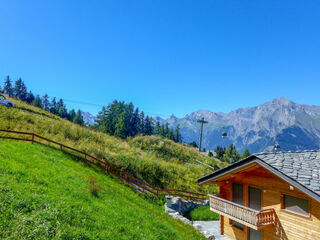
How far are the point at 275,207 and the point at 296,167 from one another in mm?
2909

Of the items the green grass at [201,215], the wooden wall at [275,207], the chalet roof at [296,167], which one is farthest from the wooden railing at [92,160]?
the chalet roof at [296,167]

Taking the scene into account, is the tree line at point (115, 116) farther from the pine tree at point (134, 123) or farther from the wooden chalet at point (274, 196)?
the wooden chalet at point (274, 196)

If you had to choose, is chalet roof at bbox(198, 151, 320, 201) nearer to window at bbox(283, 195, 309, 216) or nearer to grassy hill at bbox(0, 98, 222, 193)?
window at bbox(283, 195, 309, 216)

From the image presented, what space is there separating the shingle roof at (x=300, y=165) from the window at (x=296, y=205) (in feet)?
5.15

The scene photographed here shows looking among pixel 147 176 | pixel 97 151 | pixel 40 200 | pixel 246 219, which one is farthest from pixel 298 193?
pixel 97 151

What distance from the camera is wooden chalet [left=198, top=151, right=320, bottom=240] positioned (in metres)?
9.70

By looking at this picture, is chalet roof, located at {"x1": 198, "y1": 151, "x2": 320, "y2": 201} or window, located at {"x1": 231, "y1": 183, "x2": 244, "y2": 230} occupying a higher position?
chalet roof, located at {"x1": 198, "y1": 151, "x2": 320, "y2": 201}

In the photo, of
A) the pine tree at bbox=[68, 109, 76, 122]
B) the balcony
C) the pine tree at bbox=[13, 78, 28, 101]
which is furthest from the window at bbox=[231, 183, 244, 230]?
the pine tree at bbox=[13, 78, 28, 101]

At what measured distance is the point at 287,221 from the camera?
1091 centimetres

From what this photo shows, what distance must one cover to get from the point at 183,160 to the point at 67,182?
93.3ft

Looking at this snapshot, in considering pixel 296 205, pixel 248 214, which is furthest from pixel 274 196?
pixel 248 214

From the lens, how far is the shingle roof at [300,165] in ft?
30.1

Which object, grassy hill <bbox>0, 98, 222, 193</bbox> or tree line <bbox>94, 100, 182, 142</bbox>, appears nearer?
grassy hill <bbox>0, 98, 222, 193</bbox>

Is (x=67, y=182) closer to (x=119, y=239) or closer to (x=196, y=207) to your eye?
(x=119, y=239)
